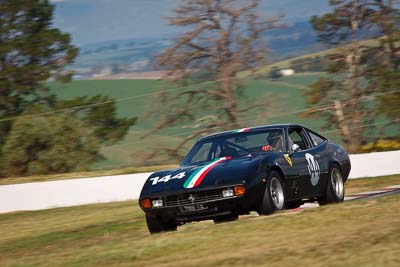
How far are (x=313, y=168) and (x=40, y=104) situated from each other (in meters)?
36.3

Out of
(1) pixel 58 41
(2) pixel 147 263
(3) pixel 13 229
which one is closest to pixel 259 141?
(2) pixel 147 263

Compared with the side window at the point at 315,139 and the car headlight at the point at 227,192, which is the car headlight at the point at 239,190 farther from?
the side window at the point at 315,139

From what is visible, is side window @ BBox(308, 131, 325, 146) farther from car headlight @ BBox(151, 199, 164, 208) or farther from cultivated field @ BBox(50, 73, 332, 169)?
cultivated field @ BBox(50, 73, 332, 169)

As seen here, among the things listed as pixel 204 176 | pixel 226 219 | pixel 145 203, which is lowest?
pixel 226 219

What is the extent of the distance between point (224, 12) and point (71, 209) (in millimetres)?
22223

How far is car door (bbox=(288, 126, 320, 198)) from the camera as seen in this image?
13.1m

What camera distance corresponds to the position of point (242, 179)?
39.0 ft

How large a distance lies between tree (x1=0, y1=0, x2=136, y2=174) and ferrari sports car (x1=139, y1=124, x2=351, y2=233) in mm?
25544

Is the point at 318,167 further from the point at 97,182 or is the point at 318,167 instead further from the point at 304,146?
the point at 97,182

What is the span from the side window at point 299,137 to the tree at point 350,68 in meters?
21.1

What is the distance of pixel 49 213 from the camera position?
75.7 ft

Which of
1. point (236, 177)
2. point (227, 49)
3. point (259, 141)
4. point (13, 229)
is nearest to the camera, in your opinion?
point (236, 177)

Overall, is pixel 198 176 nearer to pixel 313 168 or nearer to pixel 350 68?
pixel 313 168

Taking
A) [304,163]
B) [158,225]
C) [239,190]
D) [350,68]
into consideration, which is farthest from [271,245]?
[350,68]
